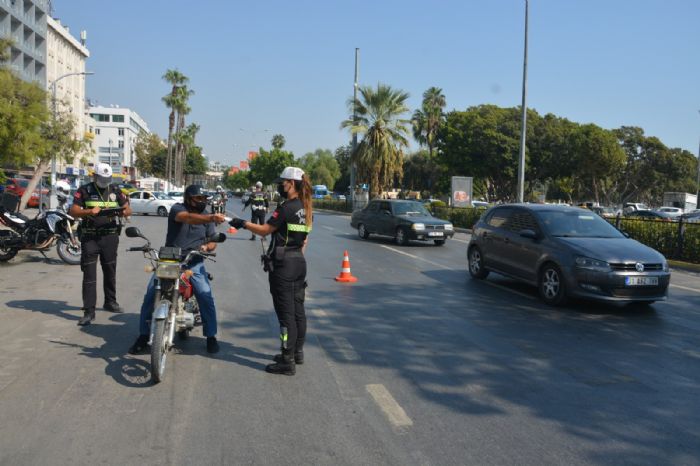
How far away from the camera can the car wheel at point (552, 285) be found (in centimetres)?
907

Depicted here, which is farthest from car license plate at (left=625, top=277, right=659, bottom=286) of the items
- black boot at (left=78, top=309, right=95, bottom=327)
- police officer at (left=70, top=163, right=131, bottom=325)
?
black boot at (left=78, top=309, right=95, bottom=327)

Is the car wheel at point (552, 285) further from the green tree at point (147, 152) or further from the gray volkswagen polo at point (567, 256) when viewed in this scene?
the green tree at point (147, 152)

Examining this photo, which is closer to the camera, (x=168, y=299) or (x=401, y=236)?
(x=168, y=299)

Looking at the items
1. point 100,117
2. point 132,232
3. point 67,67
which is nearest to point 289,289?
point 132,232

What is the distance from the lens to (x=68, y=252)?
42.2 ft

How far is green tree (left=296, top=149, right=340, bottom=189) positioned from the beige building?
152ft

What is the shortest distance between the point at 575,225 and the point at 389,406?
6.47 metres

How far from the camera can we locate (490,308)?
352 inches

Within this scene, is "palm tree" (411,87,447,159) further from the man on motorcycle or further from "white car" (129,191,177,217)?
the man on motorcycle

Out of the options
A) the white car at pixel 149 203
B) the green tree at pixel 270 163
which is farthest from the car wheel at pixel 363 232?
the green tree at pixel 270 163

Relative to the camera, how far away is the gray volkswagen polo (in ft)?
28.3

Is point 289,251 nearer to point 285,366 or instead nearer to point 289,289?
point 289,289

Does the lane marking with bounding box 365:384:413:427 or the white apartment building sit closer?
the lane marking with bounding box 365:384:413:427

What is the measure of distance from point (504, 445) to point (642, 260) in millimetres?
5757
